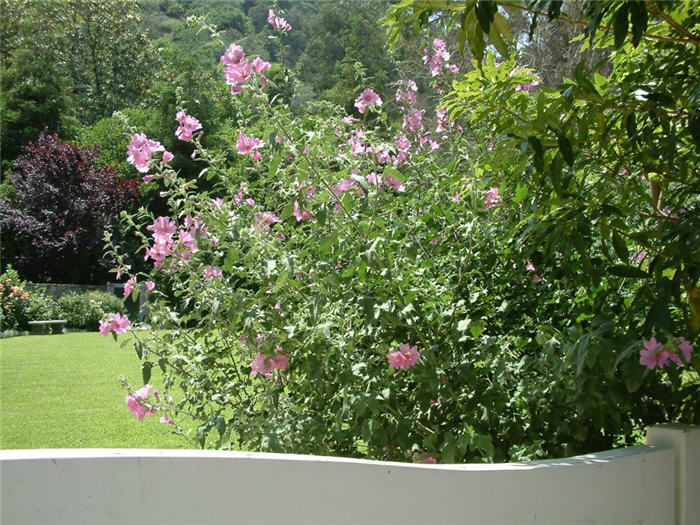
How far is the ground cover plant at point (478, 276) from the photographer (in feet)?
4.58

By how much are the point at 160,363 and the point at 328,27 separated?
23.8m

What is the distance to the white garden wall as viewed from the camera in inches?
29.5

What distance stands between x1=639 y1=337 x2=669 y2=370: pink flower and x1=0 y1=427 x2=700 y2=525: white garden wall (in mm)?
339

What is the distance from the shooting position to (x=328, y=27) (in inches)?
956

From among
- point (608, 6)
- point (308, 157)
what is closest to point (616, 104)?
point (608, 6)

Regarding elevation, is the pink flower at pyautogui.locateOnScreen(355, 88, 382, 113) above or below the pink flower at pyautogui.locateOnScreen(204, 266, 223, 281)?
above

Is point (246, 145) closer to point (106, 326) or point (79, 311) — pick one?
point (106, 326)

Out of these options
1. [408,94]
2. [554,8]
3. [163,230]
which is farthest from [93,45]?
[554,8]

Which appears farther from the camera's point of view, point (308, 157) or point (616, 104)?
point (308, 157)

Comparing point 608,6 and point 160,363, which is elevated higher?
point 608,6

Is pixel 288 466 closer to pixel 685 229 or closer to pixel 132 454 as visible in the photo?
pixel 132 454

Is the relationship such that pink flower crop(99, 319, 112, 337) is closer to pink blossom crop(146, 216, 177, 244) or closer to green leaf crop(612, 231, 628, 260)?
pink blossom crop(146, 216, 177, 244)

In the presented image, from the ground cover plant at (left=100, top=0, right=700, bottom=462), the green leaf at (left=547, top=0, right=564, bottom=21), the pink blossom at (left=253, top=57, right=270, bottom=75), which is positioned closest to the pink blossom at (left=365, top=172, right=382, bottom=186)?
the ground cover plant at (left=100, top=0, right=700, bottom=462)

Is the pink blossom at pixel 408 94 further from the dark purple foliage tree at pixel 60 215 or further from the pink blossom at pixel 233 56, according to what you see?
the dark purple foliage tree at pixel 60 215
